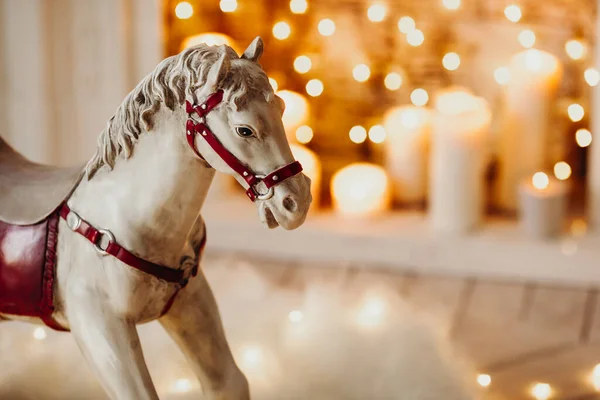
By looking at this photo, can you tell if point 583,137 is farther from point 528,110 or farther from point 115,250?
point 115,250

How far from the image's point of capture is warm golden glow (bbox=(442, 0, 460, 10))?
246 centimetres

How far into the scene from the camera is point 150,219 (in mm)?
1167

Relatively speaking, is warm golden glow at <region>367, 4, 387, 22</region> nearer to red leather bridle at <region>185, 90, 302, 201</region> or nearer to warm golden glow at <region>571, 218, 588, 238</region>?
warm golden glow at <region>571, 218, 588, 238</region>

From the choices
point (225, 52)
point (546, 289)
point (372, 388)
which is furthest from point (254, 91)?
point (546, 289)

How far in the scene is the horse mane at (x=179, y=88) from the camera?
1.08m

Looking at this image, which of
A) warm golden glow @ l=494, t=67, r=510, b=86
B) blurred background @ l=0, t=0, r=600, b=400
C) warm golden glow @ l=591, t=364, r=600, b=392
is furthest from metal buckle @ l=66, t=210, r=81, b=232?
warm golden glow @ l=494, t=67, r=510, b=86

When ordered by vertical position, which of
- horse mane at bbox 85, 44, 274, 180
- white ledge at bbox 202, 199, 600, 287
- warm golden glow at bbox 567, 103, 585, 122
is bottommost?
white ledge at bbox 202, 199, 600, 287

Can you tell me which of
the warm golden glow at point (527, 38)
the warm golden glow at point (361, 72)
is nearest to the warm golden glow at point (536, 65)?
the warm golden glow at point (527, 38)

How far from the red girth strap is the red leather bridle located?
179 millimetres

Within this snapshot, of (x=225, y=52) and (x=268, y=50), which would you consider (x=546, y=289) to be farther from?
(x=225, y=52)

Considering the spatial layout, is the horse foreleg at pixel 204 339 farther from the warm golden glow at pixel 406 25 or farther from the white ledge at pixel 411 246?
the warm golden glow at pixel 406 25

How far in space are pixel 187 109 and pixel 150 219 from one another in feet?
0.53

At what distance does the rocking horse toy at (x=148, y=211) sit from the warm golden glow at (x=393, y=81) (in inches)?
56.6

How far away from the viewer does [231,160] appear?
109 centimetres
